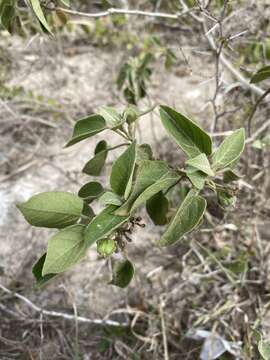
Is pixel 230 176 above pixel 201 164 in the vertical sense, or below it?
below

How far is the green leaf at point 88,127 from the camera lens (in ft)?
3.65

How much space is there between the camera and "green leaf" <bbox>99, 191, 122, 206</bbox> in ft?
3.02

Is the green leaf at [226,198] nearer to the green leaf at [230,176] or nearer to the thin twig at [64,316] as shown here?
the green leaf at [230,176]

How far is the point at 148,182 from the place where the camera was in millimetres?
958

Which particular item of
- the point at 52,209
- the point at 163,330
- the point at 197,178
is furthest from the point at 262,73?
the point at 163,330

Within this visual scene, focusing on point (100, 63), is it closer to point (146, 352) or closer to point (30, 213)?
point (146, 352)

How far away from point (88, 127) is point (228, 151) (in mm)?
322

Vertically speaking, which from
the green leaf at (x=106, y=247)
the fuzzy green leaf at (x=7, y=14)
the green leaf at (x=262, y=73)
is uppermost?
the fuzzy green leaf at (x=7, y=14)

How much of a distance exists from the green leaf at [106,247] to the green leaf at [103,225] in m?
0.08

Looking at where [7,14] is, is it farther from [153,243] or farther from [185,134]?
[153,243]

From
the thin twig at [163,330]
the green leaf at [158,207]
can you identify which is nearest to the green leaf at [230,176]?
the green leaf at [158,207]

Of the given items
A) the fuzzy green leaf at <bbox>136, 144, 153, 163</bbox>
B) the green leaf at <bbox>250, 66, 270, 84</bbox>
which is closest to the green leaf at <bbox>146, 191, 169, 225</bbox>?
the fuzzy green leaf at <bbox>136, 144, 153, 163</bbox>

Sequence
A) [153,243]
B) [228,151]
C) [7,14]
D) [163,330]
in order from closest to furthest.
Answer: [228,151] → [7,14] → [163,330] → [153,243]

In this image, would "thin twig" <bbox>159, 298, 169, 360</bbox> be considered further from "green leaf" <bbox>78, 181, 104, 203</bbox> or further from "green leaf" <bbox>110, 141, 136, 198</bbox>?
"green leaf" <bbox>110, 141, 136, 198</bbox>
